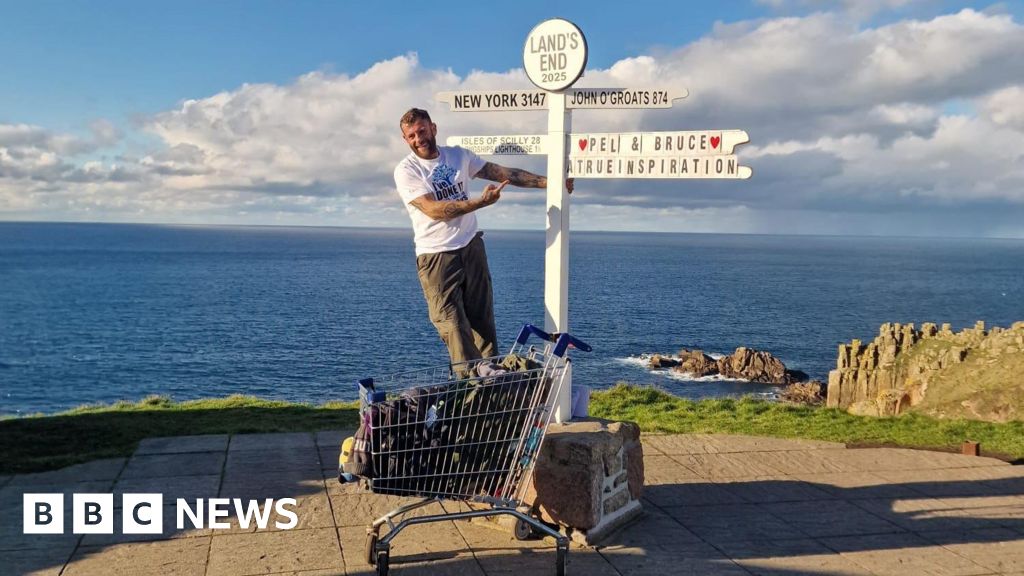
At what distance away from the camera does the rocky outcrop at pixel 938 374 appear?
1290cm

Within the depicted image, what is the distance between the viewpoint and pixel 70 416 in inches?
374

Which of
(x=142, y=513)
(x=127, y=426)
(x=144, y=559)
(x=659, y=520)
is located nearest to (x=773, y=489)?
(x=659, y=520)

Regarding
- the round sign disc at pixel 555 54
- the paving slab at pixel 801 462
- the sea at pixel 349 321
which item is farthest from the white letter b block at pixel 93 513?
the sea at pixel 349 321

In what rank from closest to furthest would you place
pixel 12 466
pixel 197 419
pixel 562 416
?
pixel 562 416 → pixel 12 466 → pixel 197 419

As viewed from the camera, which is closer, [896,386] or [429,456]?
[429,456]

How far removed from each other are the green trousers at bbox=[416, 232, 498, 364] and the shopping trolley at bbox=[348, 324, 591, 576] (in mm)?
641

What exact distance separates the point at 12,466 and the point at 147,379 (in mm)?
41074

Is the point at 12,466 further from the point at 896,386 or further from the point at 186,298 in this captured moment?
the point at 186,298

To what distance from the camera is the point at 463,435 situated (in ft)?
16.0

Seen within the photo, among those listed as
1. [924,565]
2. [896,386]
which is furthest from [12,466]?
[896,386]

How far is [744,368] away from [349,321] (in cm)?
3283

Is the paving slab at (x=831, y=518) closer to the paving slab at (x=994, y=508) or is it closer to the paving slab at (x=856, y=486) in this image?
the paving slab at (x=856, y=486)

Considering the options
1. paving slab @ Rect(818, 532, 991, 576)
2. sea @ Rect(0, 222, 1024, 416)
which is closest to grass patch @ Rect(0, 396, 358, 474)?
paving slab @ Rect(818, 532, 991, 576)

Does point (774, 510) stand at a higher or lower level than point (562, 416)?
lower
